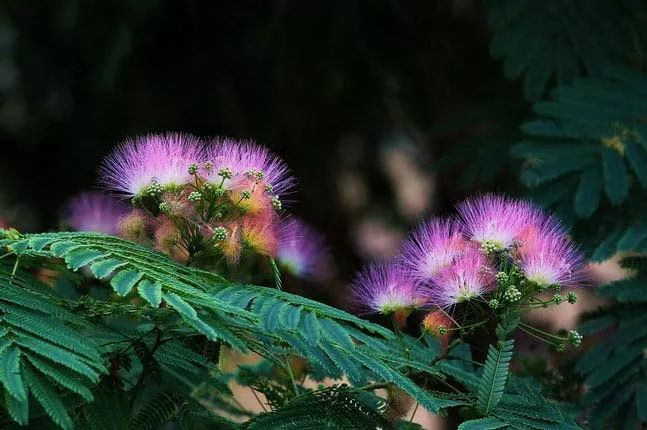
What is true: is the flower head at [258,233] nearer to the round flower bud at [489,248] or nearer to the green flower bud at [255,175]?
the green flower bud at [255,175]

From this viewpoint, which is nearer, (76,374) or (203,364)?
(76,374)

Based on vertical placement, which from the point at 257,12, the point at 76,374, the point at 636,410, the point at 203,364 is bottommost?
the point at 76,374

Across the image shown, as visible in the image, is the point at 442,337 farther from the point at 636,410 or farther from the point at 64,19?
the point at 64,19

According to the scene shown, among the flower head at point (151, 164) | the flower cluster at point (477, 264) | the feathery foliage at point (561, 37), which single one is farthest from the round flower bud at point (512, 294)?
the feathery foliage at point (561, 37)

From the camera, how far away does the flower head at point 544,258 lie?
6.21 feet

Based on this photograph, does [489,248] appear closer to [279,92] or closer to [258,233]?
[258,233]

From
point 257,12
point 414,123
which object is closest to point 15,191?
point 257,12

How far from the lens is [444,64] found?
470 centimetres

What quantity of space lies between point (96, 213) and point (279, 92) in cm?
235

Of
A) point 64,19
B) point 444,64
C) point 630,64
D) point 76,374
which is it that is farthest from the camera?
point 444,64

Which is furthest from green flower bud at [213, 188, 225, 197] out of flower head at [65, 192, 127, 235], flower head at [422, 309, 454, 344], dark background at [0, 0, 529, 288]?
dark background at [0, 0, 529, 288]

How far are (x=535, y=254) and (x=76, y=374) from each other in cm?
76

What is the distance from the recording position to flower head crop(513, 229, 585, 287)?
1894mm

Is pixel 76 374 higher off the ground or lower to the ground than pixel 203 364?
lower
